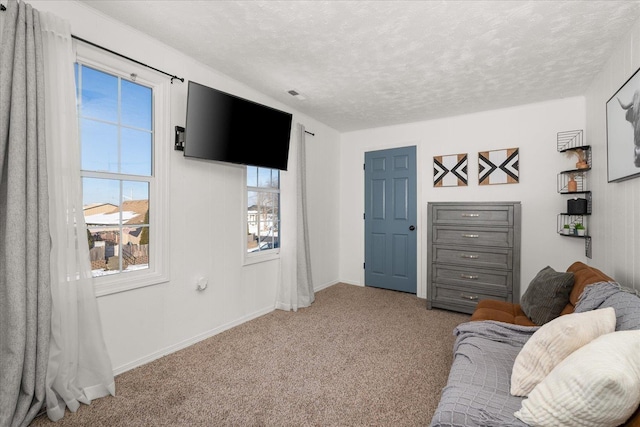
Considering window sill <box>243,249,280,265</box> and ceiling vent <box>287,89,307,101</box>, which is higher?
ceiling vent <box>287,89,307,101</box>

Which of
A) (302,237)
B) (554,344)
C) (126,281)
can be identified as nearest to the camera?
(554,344)

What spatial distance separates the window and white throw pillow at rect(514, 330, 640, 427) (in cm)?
282

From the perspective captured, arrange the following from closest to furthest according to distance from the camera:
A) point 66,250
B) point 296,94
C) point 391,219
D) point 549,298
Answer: point 66,250 → point 549,298 → point 296,94 → point 391,219

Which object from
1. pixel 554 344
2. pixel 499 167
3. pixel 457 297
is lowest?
pixel 457 297

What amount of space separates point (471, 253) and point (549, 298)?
1.36 metres

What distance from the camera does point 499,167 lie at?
3.82 metres

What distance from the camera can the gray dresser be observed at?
130 inches

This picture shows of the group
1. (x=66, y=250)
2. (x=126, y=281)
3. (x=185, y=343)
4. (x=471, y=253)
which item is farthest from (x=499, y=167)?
(x=66, y=250)

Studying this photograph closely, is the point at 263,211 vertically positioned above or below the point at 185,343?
above

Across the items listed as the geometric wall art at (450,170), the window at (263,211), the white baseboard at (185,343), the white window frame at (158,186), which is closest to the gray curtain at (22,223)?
the white baseboard at (185,343)

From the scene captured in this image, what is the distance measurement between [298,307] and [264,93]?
2.52 meters

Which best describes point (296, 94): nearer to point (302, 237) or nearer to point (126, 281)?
point (302, 237)

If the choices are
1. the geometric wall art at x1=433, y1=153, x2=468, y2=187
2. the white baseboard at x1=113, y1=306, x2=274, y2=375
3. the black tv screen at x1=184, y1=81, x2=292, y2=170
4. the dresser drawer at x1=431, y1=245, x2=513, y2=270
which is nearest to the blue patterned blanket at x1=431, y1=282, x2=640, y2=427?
the dresser drawer at x1=431, y1=245, x2=513, y2=270

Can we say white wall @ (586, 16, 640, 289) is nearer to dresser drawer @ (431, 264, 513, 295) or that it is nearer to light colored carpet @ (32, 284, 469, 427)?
dresser drawer @ (431, 264, 513, 295)
